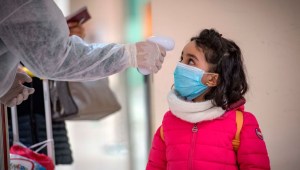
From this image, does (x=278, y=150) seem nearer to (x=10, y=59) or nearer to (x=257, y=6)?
(x=257, y=6)

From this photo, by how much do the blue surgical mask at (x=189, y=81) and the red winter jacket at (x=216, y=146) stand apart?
11cm

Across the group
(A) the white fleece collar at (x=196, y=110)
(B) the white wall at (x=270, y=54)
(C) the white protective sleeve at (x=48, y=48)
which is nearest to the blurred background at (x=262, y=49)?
(B) the white wall at (x=270, y=54)

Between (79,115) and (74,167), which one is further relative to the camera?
(74,167)

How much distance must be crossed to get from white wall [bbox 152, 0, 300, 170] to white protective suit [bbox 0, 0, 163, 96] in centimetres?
73

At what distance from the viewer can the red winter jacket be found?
114 centimetres

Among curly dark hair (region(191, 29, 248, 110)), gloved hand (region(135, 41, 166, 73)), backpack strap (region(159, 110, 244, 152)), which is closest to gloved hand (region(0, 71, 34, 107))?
gloved hand (region(135, 41, 166, 73))

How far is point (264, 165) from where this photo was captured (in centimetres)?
113

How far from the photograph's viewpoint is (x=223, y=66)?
1220 mm

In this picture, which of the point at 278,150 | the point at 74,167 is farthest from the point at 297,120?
the point at 74,167

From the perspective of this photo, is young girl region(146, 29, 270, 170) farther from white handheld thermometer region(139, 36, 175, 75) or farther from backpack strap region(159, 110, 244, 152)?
white handheld thermometer region(139, 36, 175, 75)

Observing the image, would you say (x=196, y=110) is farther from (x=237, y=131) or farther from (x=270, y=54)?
(x=270, y=54)

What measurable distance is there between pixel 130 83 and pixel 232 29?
3.36 ft

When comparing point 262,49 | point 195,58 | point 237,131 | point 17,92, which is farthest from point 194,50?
point 17,92

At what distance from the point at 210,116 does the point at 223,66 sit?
0.62 feet
